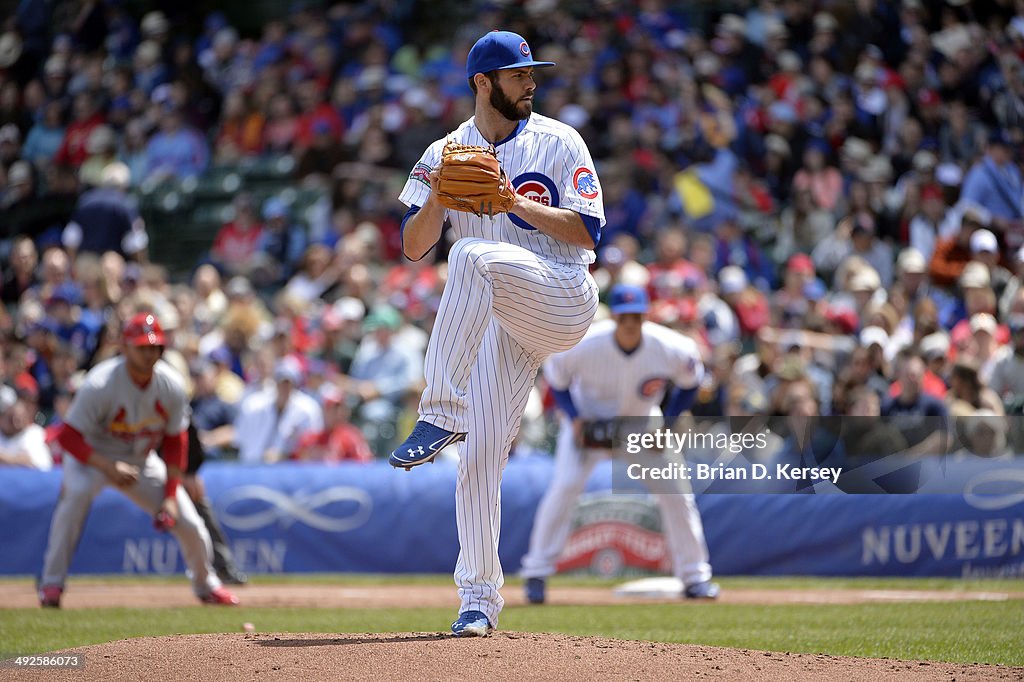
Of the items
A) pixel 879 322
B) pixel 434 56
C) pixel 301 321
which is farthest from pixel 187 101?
pixel 879 322

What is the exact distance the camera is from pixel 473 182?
513cm

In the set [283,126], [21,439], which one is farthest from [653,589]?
[283,126]

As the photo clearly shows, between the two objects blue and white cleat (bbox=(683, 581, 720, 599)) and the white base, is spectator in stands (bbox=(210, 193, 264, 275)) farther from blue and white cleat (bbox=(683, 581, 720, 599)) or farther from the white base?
blue and white cleat (bbox=(683, 581, 720, 599))

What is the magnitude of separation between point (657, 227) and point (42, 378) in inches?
263

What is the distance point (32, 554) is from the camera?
447 inches

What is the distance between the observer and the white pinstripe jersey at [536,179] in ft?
18.2

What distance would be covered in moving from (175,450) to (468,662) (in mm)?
4634

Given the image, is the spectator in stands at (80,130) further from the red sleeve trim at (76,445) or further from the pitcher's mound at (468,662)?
the pitcher's mound at (468,662)

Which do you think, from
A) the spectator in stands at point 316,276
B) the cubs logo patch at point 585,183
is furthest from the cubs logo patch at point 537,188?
the spectator in stands at point 316,276

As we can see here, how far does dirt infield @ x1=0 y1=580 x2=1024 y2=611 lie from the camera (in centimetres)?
916

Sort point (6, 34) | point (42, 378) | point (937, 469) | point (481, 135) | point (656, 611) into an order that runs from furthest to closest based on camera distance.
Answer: point (6, 34) → point (42, 378) → point (937, 469) → point (656, 611) → point (481, 135)

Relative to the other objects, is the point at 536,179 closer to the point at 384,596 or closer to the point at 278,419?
the point at 384,596

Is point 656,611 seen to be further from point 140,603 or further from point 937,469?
point 140,603

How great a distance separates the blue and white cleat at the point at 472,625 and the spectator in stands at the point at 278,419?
23.6 ft
